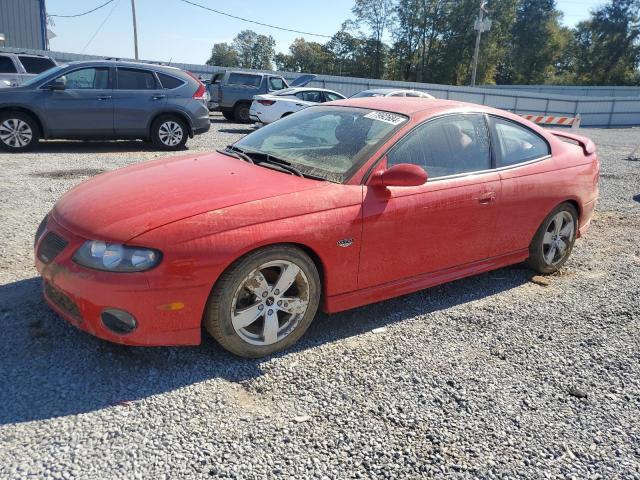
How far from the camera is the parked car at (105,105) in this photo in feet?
30.3

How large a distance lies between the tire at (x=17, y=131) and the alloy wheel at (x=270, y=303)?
8.25 m

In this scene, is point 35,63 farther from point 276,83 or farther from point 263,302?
point 263,302

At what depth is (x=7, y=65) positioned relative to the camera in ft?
43.7

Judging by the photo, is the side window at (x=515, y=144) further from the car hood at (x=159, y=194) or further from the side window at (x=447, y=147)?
the car hood at (x=159, y=194)

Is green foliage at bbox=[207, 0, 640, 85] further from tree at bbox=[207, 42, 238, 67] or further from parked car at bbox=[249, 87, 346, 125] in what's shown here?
parked car at bbox=[249, 87, 346, 125]

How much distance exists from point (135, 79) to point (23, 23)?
23914 millimetres

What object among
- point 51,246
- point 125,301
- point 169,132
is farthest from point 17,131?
point 125,301

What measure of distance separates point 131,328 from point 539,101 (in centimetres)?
2840

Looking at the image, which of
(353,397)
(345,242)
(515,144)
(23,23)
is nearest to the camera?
(353,397)

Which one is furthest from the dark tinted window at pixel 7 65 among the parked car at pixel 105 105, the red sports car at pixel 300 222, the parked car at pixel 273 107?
the red sports car at pixel 300 222

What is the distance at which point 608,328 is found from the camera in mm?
3777

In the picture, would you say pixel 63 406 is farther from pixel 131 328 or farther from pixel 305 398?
pixel 305 398

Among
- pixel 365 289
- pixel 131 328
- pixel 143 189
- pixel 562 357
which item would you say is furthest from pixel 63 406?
pixel 562 357

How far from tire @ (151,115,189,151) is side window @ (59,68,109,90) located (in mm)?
1169
